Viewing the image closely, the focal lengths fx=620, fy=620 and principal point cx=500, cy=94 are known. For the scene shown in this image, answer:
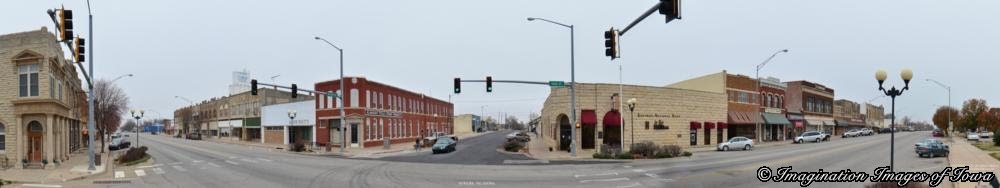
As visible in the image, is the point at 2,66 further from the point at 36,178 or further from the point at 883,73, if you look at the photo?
the point at 883,73

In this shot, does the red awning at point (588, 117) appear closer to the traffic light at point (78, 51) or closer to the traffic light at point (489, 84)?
the traffic light at point (489, 84)

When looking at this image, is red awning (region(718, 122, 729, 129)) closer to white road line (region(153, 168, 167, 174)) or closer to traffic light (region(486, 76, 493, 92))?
traffic light (region(486, 76, 493, 92))

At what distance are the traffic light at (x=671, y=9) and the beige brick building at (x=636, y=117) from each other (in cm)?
3003

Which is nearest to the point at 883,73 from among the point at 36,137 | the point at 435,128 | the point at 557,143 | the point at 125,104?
the point at 557,143

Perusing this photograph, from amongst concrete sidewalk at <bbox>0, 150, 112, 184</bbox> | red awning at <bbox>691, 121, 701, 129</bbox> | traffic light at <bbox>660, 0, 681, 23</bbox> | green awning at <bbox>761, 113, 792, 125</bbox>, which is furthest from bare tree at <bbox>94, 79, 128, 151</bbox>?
green awning at <bbox>761, 113, 792, 125</bbox>

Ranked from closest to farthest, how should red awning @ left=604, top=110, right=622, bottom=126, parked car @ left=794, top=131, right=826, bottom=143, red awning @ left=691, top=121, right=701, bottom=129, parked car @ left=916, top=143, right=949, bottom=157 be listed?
parked car @ left=916, top=143, right=949, bottom=157 → red awning @ left=604, top=110, right=622, bottom=126 → red awning @ left=691, top=121, right=701, bottom=129 → parked car @ left=794, top=131, right=826, bottom=143

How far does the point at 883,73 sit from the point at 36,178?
29.6m

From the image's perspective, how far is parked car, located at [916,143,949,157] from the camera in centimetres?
3388

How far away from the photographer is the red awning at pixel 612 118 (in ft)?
148

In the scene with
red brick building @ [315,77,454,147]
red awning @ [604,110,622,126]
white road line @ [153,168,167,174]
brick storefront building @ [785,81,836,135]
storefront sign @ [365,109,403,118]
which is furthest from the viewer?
brick storefront building @ [785,81,836,135]

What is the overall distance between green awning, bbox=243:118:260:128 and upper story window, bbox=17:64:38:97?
46.7 meters

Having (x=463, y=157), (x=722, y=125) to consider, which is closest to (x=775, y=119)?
(x=722, y=125)

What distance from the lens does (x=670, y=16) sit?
1091 cm

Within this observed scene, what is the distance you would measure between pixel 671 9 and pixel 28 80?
31.1 m
